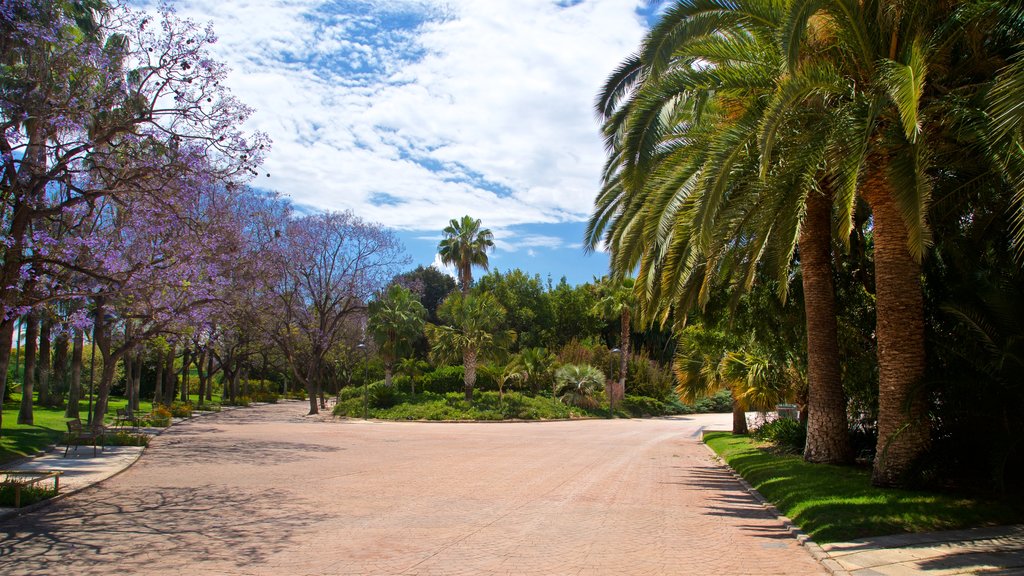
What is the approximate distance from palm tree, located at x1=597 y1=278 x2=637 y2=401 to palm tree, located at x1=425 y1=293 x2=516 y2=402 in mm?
7976

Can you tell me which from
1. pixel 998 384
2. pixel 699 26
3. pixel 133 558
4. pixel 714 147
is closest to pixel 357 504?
pixel 133 558

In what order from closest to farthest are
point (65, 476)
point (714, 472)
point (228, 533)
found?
point (228, 533)
point (65, 476)
point (714, 472)

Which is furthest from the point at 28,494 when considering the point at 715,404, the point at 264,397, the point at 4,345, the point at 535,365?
the point at 715,404

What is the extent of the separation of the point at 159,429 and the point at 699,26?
2462 cm

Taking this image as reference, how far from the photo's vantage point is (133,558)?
7160 mm

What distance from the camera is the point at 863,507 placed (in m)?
8.77

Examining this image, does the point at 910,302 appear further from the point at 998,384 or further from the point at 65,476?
the point at 65,476

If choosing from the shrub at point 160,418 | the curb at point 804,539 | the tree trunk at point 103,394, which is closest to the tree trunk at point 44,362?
the shrub at point 160,418

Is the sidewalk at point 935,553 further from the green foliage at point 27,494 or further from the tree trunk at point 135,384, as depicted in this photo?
the tree trunk at point 135,384

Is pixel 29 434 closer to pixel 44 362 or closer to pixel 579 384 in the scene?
pixel 44 362

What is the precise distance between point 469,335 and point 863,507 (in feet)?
108

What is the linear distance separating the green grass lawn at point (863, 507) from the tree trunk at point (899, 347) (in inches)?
23.7

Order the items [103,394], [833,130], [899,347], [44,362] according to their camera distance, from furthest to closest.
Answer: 1. [44,362]
2. [103,394]
3. [899,347]
4. [833,130]

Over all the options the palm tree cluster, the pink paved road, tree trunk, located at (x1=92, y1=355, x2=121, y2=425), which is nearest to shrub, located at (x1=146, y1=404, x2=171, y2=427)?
tree trunk, located at (x1=92, y1=355, x2=121, y2=425)
